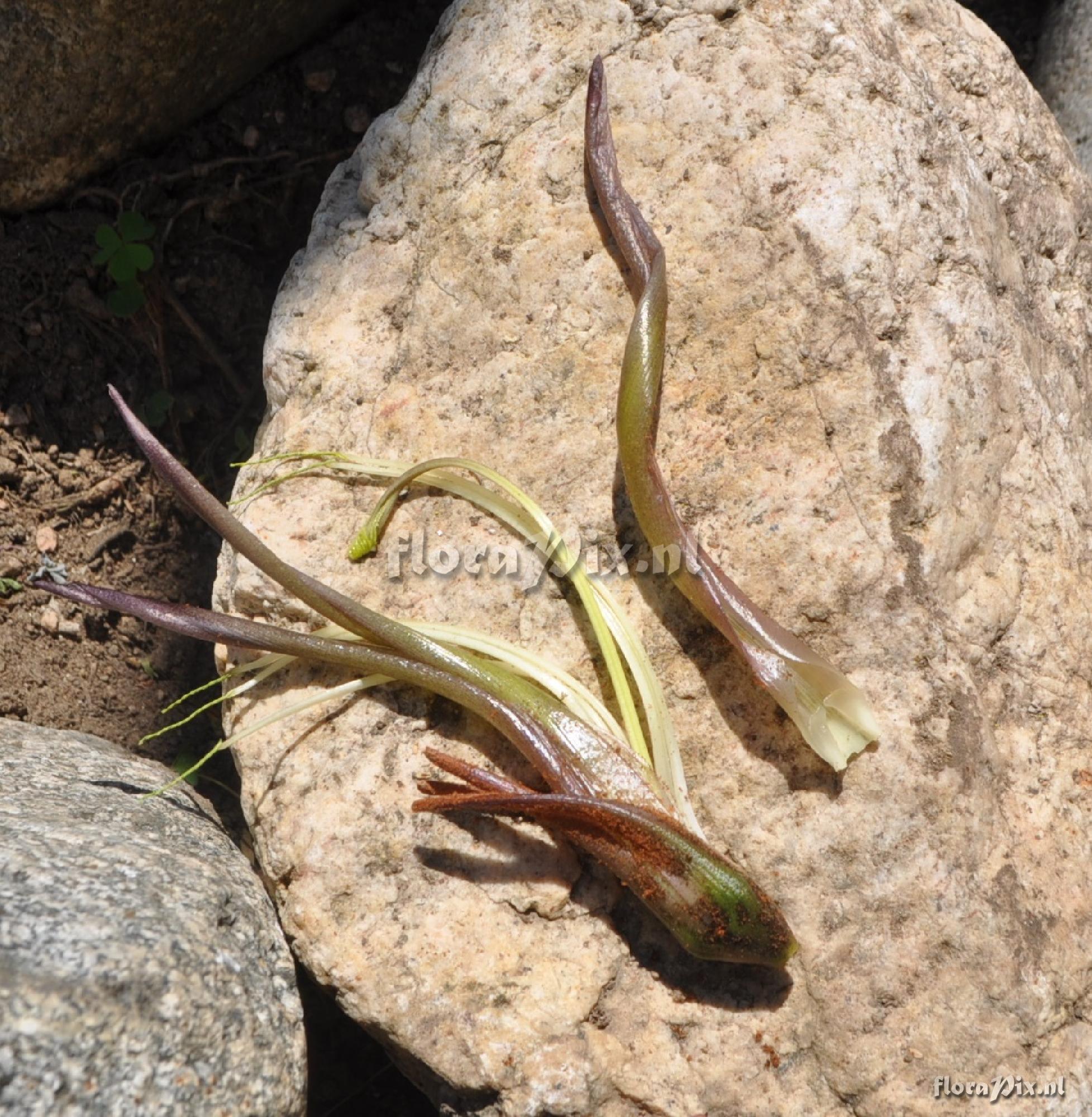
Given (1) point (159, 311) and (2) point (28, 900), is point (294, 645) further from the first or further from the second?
(1) point (159, 311)

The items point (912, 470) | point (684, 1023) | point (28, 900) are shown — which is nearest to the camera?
point (28, 900)

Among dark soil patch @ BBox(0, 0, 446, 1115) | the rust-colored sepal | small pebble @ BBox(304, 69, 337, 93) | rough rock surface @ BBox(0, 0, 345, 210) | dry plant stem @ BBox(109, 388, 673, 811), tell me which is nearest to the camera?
the rust-colored sepal

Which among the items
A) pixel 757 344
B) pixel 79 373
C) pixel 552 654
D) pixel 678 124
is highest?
pixel 678 124

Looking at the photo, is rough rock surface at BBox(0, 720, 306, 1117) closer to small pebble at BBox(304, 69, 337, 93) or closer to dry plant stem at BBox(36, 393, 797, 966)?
dry plant stem at BBox(36, 393, 797, 966)

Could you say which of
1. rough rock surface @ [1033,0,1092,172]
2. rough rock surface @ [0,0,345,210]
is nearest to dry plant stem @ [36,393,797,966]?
rough rock surface @ [0,0,345,210]

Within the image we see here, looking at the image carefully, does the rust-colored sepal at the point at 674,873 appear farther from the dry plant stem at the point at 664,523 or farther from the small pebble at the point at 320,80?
the small pebble at the point at 320,80

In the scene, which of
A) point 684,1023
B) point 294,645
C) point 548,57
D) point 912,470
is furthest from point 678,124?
point 684,1023

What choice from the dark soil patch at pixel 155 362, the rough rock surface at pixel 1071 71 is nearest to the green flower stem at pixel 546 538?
the dark soil patch at pixel 155 362
